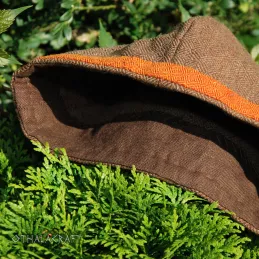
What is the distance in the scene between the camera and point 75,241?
3.70ft

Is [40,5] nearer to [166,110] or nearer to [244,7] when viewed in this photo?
[166,110]

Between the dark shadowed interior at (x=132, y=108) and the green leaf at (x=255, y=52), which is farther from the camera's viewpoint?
the green leaf at (x=255, y=52)

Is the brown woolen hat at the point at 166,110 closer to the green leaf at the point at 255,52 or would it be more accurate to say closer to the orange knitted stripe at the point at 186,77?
the orange knitted stripe at the point at 186,77

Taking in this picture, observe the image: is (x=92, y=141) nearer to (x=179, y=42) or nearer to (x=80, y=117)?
(x=80, y=117)

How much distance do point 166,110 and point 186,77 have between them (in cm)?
17

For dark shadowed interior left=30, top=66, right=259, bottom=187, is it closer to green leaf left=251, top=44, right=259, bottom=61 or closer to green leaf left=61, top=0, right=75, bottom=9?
green leaf left=61, top=0, right=75, bottom=9

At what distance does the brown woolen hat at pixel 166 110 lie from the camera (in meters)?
1.23

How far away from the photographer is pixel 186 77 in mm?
1207

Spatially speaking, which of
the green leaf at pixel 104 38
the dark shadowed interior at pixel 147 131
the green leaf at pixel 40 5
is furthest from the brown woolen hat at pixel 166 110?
the green leaf at pixel 40 5

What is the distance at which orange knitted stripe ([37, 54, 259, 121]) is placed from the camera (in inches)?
47.0

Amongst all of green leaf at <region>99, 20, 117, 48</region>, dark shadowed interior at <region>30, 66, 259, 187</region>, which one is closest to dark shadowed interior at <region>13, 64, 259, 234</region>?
dark shadowed interior at <region>30, 66, 259, 187</region>

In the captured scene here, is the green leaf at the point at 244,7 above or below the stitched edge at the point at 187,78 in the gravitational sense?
below

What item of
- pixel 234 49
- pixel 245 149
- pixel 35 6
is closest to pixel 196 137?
pixel 245 149

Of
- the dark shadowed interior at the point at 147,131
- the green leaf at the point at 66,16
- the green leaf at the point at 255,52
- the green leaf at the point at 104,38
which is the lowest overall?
the green leaf at the point at 255,52
